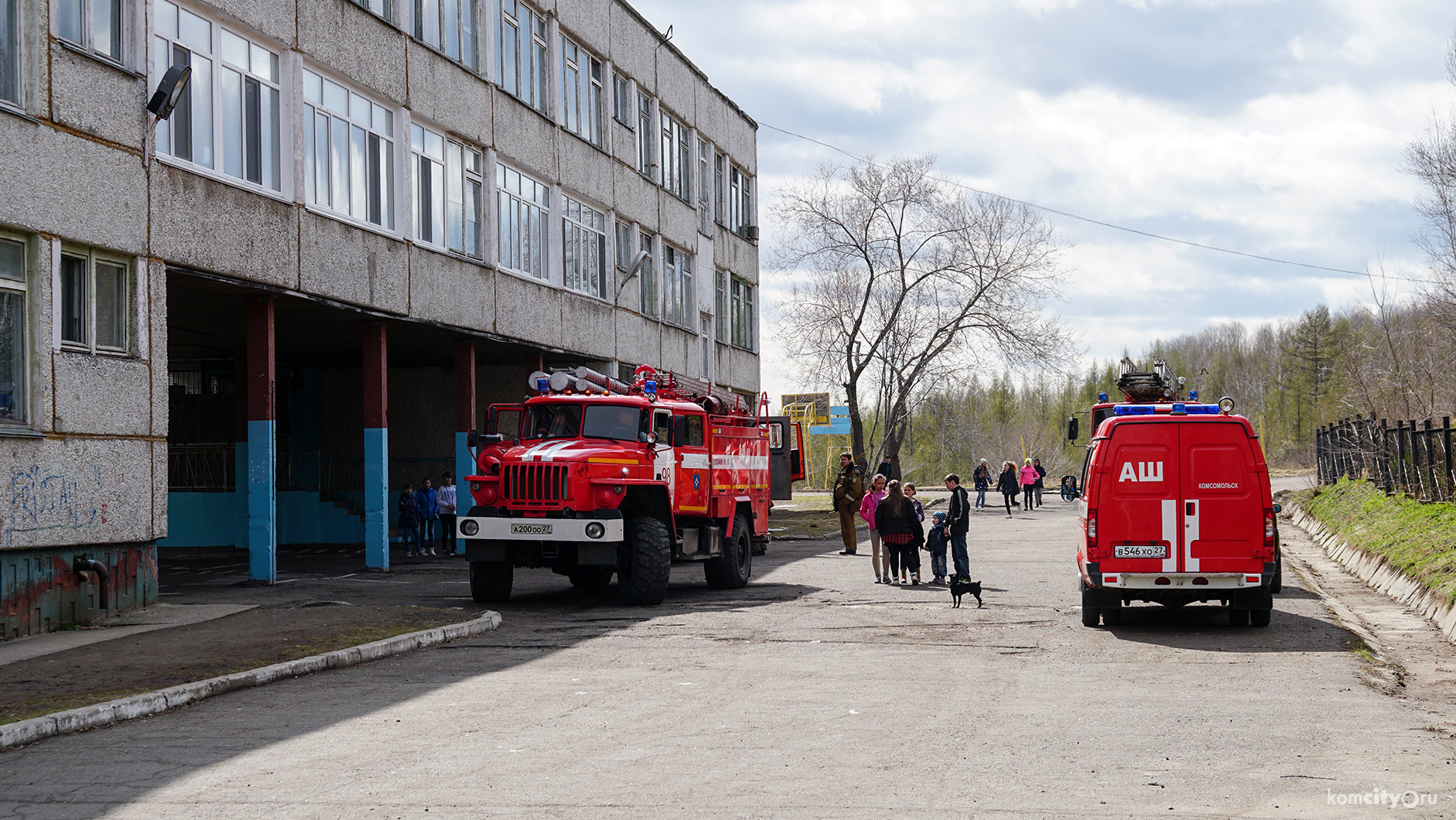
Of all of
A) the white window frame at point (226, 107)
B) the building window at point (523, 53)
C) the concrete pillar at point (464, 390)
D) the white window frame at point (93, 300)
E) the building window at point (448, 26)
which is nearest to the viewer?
the white window frame at point (93, 300)

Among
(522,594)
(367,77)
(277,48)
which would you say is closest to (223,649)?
(522,594)

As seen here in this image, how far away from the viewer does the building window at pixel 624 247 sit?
3403cm

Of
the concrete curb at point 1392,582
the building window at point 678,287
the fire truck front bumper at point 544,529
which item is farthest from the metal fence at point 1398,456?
the building window at point 678,287

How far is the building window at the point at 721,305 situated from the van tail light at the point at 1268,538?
1167 inches

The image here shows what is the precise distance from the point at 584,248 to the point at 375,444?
9.81 m

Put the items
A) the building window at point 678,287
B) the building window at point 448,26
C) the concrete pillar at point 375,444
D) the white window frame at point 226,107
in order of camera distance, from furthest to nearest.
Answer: the building window at point 678,287
the building window at point 448,26
the concrete pillar at point 375,444
the white window frame at point 226,107

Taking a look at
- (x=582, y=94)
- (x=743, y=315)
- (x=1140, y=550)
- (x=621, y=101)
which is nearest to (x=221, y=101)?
(x=1140, y=550)

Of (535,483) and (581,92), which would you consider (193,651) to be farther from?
(581,92)

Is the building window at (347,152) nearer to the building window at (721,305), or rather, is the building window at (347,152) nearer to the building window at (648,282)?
the building window at (648,282)

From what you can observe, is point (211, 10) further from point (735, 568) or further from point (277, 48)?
point (735, 568)

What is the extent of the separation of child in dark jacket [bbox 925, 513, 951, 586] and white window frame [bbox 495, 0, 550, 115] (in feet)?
45.4

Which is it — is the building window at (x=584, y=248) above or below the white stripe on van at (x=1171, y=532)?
above

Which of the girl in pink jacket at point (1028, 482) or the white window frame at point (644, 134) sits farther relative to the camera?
the girl in pink jacket at point (1028, 482)

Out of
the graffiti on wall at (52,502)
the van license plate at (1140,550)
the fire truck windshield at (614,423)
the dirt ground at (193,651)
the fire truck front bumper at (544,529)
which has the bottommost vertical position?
the dirt ground at (193,651)
